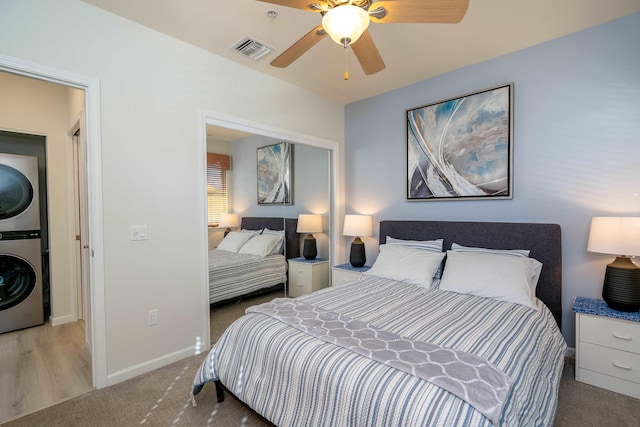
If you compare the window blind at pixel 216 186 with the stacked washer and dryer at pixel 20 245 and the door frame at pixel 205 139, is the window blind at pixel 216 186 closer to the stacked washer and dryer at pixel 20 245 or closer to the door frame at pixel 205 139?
the door frame at pixel 205 139

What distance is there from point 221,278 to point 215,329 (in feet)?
1.67

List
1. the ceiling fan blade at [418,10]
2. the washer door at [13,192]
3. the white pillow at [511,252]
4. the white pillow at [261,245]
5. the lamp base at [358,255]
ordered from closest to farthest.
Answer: the ceiling fan blade at [418,10], the white pillow at [511,252], the washer door at [13,192], the white pillow at [261,245], the lamp base at [358,255]

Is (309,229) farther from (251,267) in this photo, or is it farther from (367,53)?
(367,53)

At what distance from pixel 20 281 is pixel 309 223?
3.18m

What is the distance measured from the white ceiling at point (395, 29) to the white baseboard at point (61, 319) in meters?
3.21

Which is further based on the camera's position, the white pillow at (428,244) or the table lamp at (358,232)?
the table lamp at (358,232)

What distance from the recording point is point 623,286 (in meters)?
2.08

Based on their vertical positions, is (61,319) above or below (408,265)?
below

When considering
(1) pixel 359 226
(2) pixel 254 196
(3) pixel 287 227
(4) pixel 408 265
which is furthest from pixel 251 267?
(4) pixel 408 265

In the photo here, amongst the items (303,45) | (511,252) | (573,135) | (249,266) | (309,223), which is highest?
(303,45)

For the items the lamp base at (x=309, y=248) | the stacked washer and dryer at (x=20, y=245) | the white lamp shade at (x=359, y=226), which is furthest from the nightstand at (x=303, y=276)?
the stacked washer and dryer at (x=20, y=245)

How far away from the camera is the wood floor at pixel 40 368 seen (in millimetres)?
2016

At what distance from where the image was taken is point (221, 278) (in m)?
2.96

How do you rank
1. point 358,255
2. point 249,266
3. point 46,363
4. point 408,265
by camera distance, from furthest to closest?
point 358,255, point 249,266, point 408,265, point 46,363
